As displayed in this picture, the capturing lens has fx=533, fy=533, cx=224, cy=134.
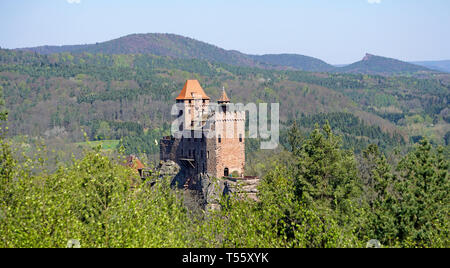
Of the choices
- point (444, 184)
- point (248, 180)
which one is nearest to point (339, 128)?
point (248, 180)

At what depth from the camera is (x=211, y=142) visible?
Result: 59062mm

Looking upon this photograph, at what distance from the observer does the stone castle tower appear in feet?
193

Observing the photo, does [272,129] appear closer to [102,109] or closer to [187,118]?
[102,109]

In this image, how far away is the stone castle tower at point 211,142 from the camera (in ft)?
193

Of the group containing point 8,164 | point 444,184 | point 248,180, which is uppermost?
point 8,164

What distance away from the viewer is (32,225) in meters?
24.8
